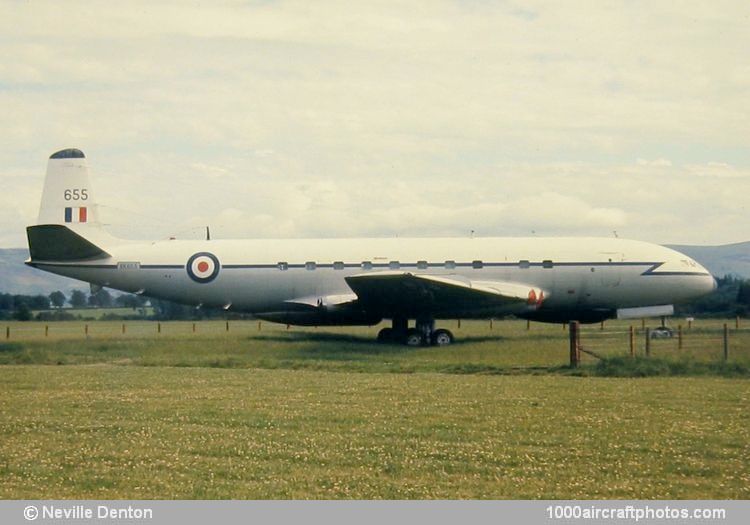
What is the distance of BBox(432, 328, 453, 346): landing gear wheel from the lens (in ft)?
109

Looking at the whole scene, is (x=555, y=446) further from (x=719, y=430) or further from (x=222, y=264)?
(x=222, y=264)

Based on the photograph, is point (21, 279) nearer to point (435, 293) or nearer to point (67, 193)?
point (67, 193)

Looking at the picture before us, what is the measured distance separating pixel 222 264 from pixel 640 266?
548 inches

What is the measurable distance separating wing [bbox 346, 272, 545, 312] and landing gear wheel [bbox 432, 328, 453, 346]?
2.47 feet

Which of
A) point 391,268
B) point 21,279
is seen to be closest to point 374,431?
point 391,268

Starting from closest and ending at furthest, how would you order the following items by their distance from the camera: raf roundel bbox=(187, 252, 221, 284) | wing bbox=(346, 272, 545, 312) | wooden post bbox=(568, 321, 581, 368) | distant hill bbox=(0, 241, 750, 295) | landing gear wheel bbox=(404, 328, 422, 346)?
wooden post bbox=(568, 321, 581, 368) → wing bbox=(346, 272, 545, 312) → landing gear wheel bbox=(404, 328, 422, 346) → raf roundel bbox=(187, 252, 221, 284) → distant hill bbox=(0, 241, 750, 295)

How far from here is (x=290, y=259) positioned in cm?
3484

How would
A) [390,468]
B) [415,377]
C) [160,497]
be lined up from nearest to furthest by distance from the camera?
[160,497] < [390,468] < [415,377]

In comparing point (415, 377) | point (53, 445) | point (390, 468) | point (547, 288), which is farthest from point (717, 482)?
point (547, 288)

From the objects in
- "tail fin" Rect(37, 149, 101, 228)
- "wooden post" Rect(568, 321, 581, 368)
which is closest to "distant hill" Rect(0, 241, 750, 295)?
"tail fin" Rect(37, 149, 101, 228)

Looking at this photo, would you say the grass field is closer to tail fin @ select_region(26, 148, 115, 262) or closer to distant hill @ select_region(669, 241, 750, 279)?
tail fin @ select_region(26, 148, 115, 262)

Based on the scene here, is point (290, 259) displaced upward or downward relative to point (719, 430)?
upward

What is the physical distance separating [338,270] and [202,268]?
178 inches

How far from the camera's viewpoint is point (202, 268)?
3466cm
